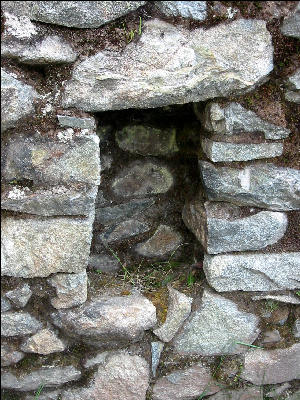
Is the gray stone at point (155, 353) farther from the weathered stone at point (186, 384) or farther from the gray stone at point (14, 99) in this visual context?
the gray stone at point (14, 99)

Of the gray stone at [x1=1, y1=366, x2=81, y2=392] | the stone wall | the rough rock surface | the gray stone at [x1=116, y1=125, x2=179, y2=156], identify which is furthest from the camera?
the gray stone at [x1=116, y1=125, x2=179, y2=156]

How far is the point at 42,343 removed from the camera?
1.83 meters

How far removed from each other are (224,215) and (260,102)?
45 centimetres

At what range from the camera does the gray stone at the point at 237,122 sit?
5.86 ft

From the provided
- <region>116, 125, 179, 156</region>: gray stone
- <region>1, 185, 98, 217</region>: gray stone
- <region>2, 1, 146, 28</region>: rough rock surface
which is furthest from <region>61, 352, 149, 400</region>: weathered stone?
<region>2, 1, 146, 28</region>: rough rock surface

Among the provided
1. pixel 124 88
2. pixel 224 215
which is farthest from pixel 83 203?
pixel 224 215

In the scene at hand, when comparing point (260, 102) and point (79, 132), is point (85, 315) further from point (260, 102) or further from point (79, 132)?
point (260, 102)

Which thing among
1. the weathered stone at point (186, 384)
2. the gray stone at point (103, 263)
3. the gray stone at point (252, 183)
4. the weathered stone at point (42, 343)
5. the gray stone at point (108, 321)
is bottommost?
the weathered stone at point (186, 384)

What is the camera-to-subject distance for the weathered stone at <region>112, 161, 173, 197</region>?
7.00ft

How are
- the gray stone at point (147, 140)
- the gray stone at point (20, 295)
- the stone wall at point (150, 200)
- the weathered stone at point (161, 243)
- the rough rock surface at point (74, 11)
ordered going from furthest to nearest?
1. the weathered stone at point (161, 243)
2. the gray stone at point (147, 140)
3. the gray stone at point (20, 295)
4. the stone wall at point (150, 200)
5. the rough rock surface at point (74, 11)

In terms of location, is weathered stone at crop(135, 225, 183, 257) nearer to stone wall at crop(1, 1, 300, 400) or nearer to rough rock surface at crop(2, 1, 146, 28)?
stone wall at crop(1, 1, 300, 400)

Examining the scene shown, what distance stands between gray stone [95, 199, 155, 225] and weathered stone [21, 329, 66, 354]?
0.53 metres

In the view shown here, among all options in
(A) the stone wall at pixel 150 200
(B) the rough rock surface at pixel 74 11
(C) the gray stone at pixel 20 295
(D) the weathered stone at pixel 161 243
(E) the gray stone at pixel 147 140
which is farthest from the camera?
(D) the weathered stone at pixel 161 243

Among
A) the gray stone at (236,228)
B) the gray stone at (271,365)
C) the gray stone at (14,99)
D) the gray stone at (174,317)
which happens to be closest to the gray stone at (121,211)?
the gray stone at (236,228)
